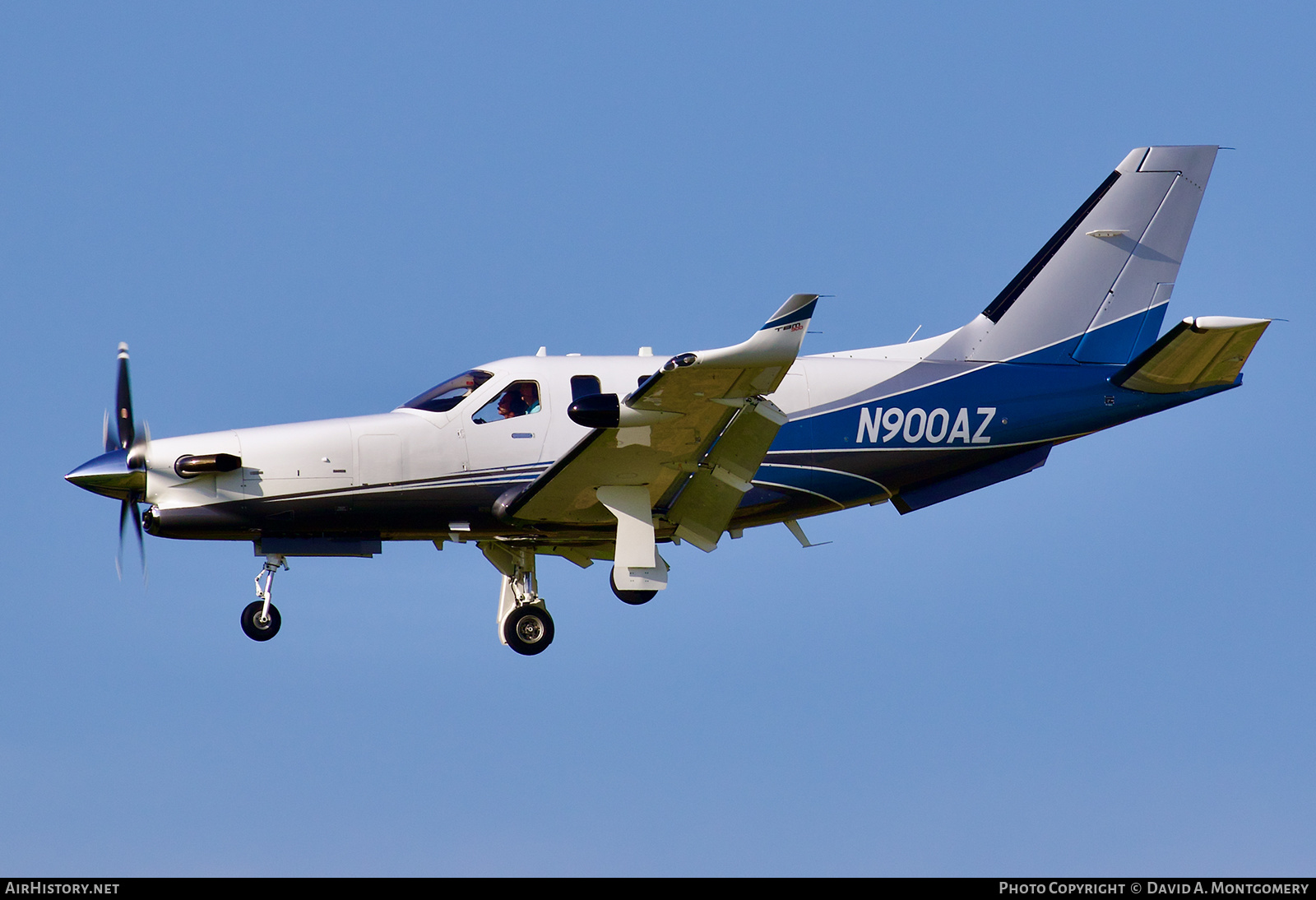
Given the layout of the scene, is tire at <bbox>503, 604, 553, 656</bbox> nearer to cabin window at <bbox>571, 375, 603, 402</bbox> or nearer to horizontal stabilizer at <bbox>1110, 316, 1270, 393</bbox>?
cabin window at <bbox>571, 375, 603, 402</bbox>

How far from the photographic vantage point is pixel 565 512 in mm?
18609

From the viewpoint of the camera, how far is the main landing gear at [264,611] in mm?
18797

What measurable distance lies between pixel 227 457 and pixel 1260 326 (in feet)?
40.9

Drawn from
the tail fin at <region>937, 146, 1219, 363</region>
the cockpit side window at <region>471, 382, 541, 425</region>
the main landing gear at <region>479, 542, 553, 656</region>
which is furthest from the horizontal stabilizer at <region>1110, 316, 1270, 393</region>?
the main landing gear at <region>479, 542, 553, 656</region>

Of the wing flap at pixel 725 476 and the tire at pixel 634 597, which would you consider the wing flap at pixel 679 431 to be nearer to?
the wing flap at pixel 725 476

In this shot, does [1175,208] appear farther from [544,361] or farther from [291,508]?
[291,508]

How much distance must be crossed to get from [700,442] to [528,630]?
4.32 meters

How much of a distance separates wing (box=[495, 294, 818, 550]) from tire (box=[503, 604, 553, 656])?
1638 millimetres

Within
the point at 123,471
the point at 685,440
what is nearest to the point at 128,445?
the point at 123,471

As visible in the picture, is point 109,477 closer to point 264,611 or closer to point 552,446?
point 264,611

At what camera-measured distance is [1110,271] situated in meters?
20.8

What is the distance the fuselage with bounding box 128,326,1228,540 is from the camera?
60.8ft

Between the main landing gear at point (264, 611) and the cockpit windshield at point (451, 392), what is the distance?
101 inches
